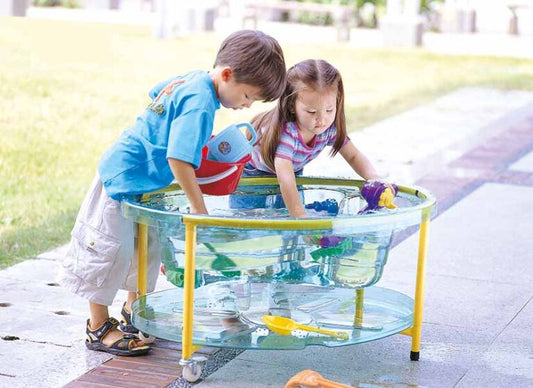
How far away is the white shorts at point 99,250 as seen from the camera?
11.6 feet

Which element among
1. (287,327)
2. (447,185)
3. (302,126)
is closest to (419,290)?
(287,327)

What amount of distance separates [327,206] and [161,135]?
0.84 m

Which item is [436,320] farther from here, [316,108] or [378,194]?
[316,108]

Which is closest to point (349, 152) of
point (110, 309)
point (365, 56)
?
point (110, 309)

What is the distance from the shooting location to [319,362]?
3572 mm

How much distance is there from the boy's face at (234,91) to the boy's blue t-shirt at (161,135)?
34 millimetres

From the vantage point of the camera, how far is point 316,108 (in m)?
3.62

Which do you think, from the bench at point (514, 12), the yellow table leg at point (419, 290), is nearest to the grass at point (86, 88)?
the yellow table leg at point (419, 290)

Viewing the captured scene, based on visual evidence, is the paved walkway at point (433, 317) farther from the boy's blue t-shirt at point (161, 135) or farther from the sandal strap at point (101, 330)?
the boy's blue t-shirt at point (161, 135)

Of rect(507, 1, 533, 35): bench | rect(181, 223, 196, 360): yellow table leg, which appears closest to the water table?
rect(181, 223, 196, 360): yellow table leg

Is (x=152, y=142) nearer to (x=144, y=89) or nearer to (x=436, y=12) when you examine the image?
(x=144, y=89)

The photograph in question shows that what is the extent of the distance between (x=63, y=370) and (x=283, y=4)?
626 inches

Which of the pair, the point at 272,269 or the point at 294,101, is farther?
the point at 294,101

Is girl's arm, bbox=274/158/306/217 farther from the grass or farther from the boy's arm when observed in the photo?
the grass
